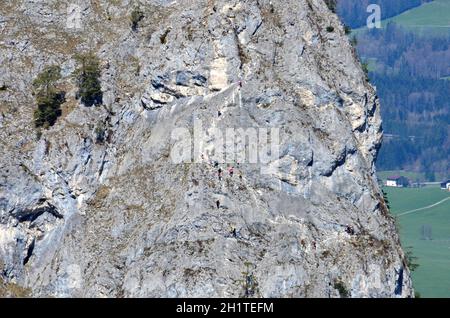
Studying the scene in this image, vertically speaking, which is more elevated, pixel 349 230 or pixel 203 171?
pixel 203 171

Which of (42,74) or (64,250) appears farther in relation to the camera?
(42,74)

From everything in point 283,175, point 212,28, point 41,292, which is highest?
point 212,28

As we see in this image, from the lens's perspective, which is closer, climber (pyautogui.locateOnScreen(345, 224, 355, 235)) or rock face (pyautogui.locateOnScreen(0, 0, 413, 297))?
rock face (pyautogui.locateOnScreen(0, 0, 413, 297))

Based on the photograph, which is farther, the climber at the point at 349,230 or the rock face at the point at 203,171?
the climber at the point at 349,230

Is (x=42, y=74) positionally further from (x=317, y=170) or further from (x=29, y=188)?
(x=317, y=170)

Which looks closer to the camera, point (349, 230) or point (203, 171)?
point (203, 171)

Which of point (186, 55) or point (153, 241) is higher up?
point (186, 55)

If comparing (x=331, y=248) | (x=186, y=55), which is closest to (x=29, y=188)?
(x=186, y=55)
